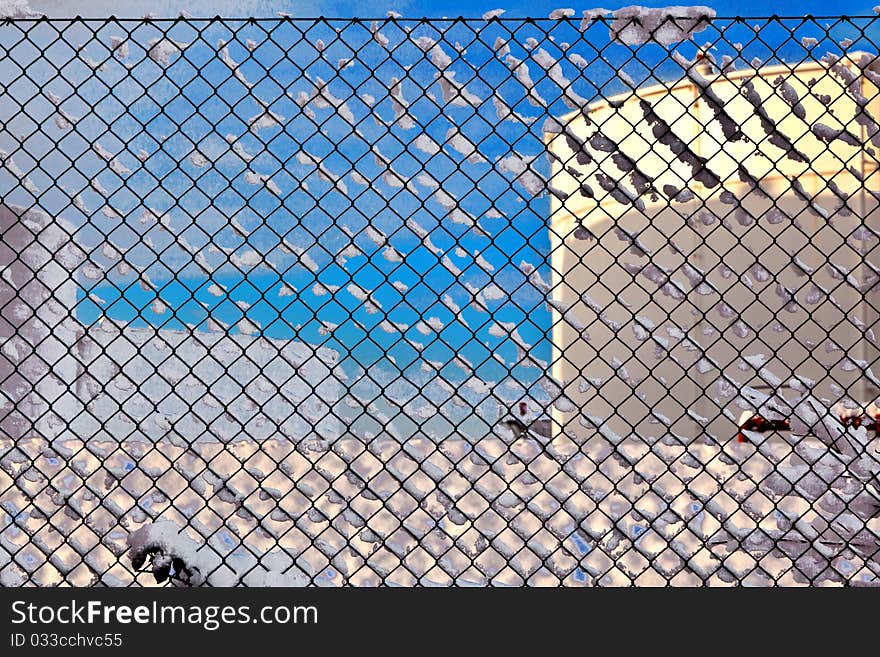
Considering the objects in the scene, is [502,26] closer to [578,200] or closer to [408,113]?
[408,113]

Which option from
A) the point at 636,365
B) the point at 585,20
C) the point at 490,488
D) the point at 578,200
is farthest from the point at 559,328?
the point at 585,20

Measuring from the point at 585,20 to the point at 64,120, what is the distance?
1.63m

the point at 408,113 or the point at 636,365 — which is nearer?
the point at 408,113

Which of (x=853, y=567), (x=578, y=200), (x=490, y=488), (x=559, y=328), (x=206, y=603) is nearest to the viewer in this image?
(x=206, y=603)

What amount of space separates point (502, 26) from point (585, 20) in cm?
25

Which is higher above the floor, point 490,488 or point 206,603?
point 490,488

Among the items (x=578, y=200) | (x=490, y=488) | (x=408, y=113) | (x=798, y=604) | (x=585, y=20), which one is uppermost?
(x=578, y=200)

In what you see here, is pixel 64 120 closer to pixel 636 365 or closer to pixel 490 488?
pixel 490 488

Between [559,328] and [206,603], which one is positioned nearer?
[206,603]

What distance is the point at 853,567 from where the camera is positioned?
298 centimetres

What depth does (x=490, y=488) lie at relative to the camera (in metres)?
3.27

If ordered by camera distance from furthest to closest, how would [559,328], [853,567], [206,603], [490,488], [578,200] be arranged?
1. [578,200]
2. [559,328]
3. [490,488]
4. [853,567]
5. [206,603]

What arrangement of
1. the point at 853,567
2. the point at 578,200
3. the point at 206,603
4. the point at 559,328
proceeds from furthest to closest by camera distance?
the point at 578,200 < the point at 559,328 < the point at 853,567 < the point at 206,603

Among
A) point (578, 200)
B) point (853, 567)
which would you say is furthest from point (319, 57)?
point (578, 200)
